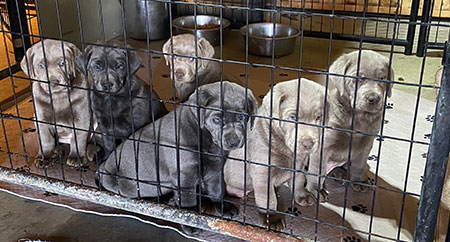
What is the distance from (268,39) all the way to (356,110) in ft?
7.22

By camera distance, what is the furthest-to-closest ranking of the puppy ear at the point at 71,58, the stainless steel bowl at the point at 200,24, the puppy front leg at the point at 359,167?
the stainless steel bowl at the point at 200,24, the puppy ear at the point at 71,58, the puppy front leg at the point at 359,167

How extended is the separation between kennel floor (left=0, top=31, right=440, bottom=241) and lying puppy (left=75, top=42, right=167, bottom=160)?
0.35 m

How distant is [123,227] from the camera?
2572mm

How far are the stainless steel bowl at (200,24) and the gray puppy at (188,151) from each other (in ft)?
8.29

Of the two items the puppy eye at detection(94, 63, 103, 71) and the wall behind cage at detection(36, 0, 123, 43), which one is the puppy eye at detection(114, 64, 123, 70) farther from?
A: the wall behind cage at detection(36, 0, 123, 43)

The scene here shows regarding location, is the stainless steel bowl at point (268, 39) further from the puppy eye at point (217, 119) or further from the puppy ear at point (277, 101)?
the puppy eye at point (217, 119)

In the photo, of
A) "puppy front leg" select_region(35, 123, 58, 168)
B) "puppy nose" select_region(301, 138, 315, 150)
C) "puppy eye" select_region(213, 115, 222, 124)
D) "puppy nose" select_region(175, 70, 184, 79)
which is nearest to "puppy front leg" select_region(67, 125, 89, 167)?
"puppy front leg" select_region(35, 123, 58, 168)

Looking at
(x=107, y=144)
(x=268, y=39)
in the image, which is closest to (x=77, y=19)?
(x=268, y=39)

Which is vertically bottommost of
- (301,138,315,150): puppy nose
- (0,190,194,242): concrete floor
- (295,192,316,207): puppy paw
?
(0,190,194,242): concrete floor

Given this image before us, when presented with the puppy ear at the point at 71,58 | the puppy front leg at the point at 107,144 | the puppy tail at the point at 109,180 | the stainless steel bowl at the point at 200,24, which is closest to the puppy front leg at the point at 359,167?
the puppy tail at the point at 109,180

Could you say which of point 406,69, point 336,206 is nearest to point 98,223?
point 336,206

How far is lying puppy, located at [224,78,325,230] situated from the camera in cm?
221

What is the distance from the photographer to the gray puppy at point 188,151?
2.19 meters

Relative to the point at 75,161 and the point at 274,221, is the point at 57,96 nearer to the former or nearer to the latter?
the point at 75,161
